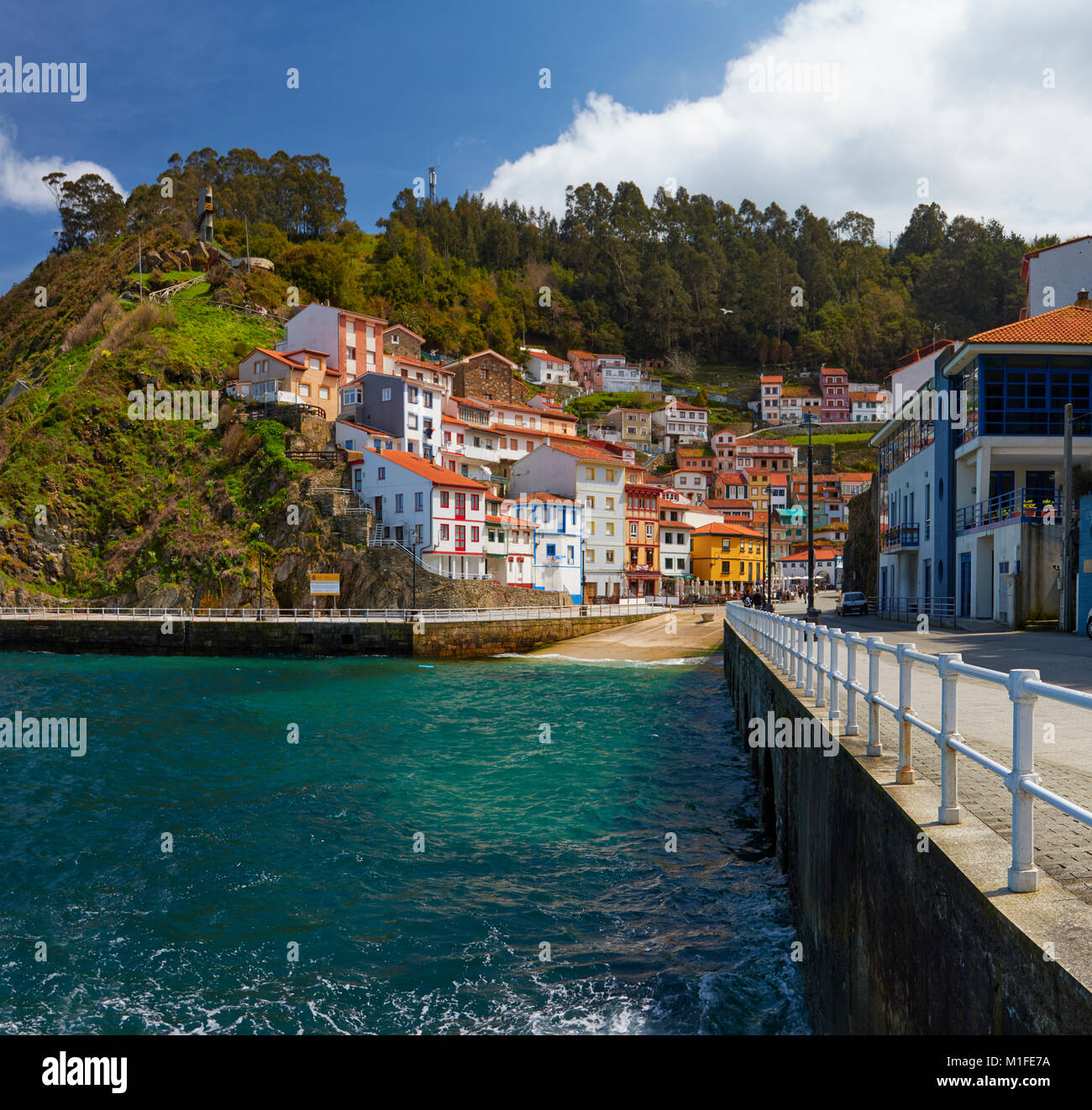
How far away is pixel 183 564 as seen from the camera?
6100cm

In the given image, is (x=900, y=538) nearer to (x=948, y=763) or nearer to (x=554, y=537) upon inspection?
(x=554, y=537)

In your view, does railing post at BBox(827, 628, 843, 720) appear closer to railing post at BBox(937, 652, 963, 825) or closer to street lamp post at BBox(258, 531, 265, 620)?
railing post at BBox(937, 652, 963, 825)

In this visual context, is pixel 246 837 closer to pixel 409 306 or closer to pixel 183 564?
pixel 183 564

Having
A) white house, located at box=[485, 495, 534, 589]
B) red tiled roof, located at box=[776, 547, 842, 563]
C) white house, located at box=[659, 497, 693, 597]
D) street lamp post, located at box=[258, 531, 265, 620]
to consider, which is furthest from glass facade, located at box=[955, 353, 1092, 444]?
red tiled roof, located at box=[776, 547, 842, 563]

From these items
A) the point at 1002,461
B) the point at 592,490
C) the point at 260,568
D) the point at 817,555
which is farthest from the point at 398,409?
the point at 817,555

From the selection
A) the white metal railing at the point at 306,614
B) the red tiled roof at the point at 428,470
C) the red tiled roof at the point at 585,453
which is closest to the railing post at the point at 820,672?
the white metal railing at the point at 306,614

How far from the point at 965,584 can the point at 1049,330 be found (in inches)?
434

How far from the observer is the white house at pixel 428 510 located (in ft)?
193

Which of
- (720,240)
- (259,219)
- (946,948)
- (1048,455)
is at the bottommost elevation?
(946,948)

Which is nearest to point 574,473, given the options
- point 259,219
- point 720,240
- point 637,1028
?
point 637,1028

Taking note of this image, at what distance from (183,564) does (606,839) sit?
177 feet

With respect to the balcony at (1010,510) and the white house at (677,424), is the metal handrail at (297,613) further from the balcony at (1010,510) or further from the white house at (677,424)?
the white house at (677,424)

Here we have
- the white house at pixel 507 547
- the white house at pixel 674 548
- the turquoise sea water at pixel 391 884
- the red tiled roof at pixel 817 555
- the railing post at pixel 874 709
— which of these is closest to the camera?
the railing post at pixel 874 709

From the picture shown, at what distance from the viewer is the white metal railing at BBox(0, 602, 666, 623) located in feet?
174
